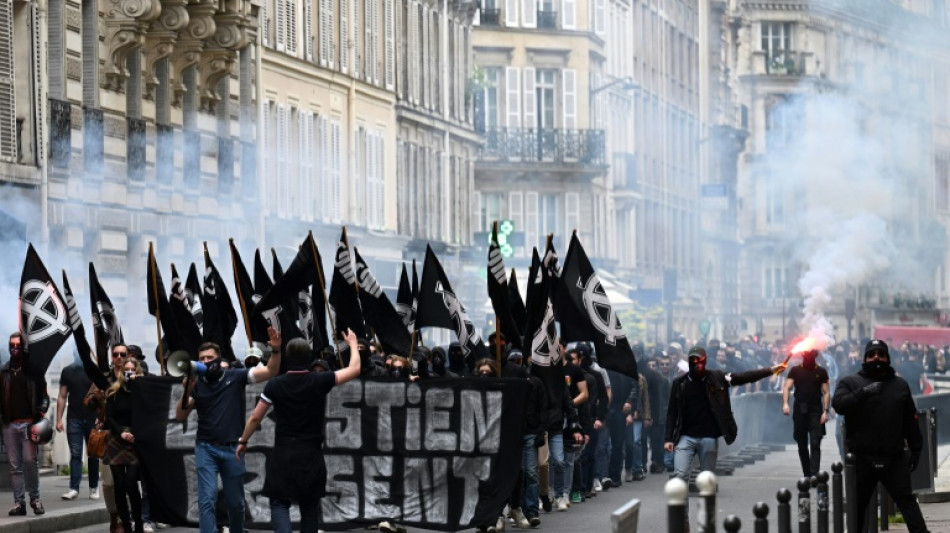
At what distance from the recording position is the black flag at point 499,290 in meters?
25.1

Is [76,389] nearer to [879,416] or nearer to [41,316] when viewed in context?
[41,316]

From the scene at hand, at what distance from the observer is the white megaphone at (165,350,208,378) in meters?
21.3

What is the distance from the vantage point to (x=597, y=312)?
25812 millimetres

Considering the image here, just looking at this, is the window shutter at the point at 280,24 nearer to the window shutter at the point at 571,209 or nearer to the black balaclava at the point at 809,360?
the black balaclava at the point at 809,360

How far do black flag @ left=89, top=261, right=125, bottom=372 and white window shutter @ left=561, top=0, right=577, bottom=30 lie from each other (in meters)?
46.6

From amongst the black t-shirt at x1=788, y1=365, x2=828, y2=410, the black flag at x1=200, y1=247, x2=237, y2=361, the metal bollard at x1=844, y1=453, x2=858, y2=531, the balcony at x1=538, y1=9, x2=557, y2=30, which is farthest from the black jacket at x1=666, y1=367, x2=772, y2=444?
the balcony at x1=538, y1=9, x2=557, y2=30

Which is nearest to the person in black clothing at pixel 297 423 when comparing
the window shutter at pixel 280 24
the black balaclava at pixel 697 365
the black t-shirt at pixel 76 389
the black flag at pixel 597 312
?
the black balaclava at pixel 697 365

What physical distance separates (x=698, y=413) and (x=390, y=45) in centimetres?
2998

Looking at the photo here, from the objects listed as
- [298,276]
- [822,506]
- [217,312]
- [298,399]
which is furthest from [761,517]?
[217,312]

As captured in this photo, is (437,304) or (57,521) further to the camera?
(437,304)

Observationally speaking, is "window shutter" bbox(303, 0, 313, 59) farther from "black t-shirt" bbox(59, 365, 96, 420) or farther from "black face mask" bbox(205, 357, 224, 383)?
"black face mask" bbox(205, 357, 224, 383)

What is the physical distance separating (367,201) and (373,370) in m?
23.8

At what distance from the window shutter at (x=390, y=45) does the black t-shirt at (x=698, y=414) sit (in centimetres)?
2928

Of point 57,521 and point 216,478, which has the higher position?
point 216,478
